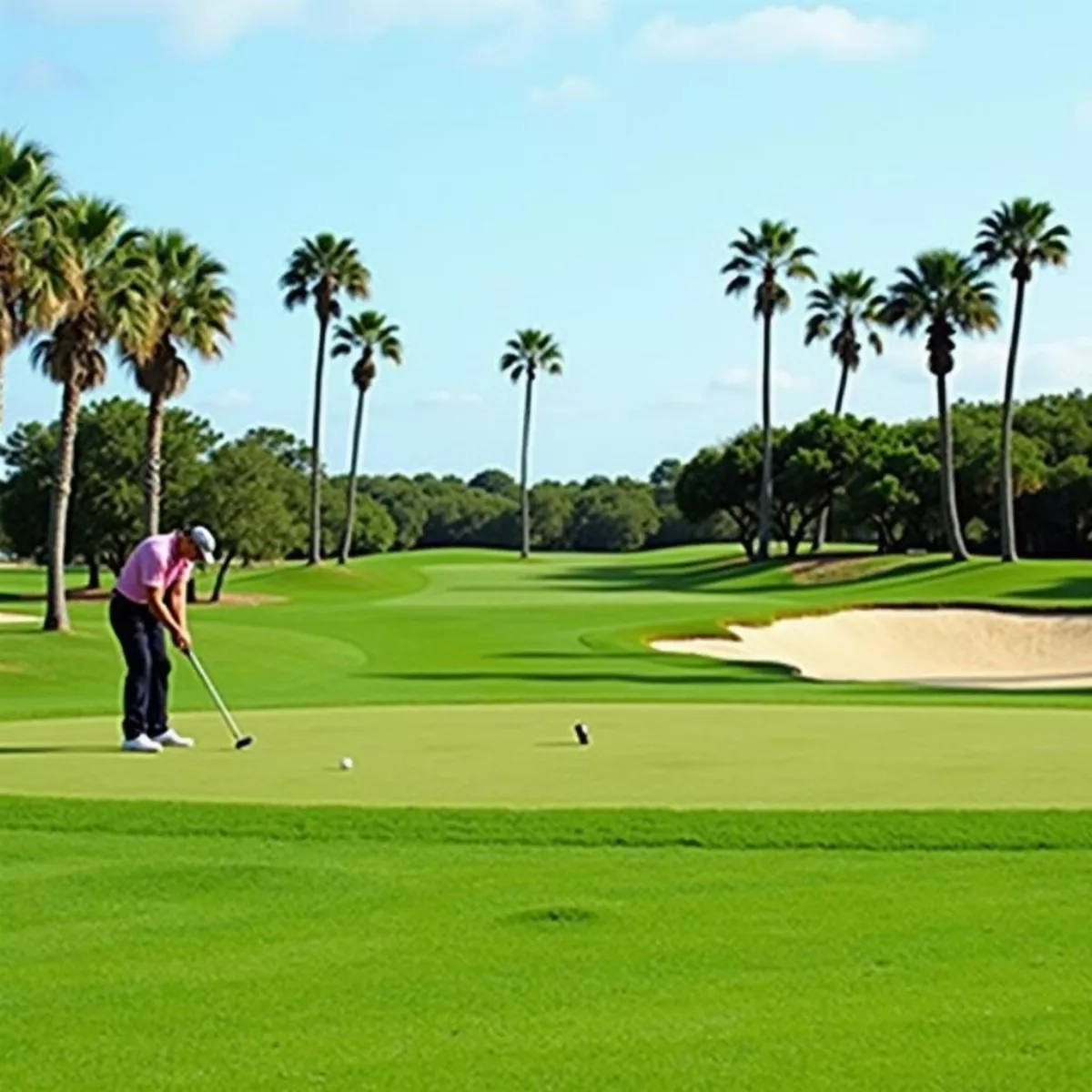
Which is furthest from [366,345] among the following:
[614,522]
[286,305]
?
[614,522]

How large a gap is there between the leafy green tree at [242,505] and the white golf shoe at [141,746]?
59219mm

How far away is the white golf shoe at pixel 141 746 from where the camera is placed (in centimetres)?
1423

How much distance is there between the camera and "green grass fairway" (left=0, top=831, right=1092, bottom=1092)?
577 cm

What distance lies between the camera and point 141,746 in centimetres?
1428

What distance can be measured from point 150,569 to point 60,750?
1.65 metres

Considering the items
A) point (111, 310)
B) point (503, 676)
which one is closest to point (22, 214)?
point (111, 310)

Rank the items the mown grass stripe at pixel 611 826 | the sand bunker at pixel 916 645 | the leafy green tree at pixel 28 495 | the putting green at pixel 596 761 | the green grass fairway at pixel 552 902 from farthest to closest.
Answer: the leafy green tree at pixel 28 495 → the sand bunker at pixel 916 645 → the putting green at pixel 596 761 → the mown grass stripe at pixel 611 826 → the green grass fairway at pixel 552 902

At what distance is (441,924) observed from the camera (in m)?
7.91

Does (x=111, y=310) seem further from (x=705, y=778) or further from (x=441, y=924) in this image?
(x=441, y=924)

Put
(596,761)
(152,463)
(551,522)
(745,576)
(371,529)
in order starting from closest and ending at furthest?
(596,761)
(152,463)
(745,576)
(371,529)
(551,522)

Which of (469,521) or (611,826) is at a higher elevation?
(469,521)

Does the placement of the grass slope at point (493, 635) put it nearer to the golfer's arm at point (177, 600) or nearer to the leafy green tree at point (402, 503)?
the golfer's arm at point (177, 600)

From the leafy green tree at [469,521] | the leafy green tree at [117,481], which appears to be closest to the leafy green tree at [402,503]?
the leafy green tree at [469,521]

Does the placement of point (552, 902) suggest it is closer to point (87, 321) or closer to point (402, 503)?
point (87, 321)
